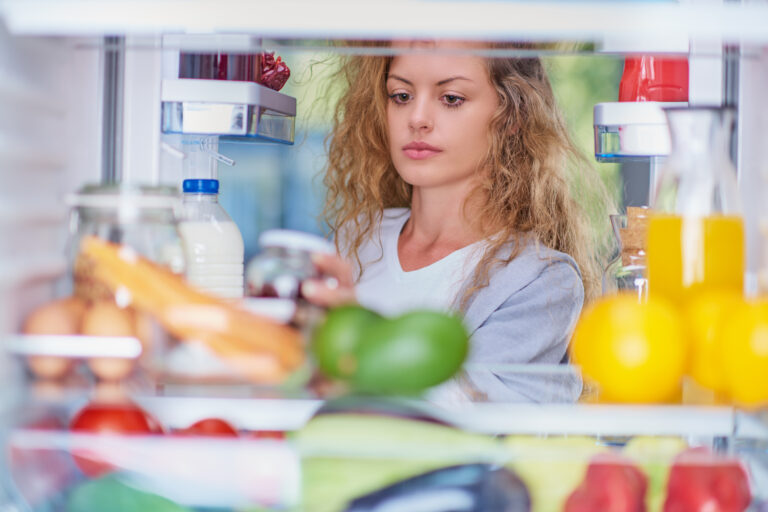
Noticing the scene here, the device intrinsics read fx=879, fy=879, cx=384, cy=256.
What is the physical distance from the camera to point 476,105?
1.81 metres

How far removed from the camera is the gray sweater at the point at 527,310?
149cm

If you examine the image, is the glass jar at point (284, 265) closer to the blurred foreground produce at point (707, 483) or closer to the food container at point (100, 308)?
the food container at point (100, 308)

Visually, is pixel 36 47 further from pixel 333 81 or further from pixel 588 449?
pixel 333 81

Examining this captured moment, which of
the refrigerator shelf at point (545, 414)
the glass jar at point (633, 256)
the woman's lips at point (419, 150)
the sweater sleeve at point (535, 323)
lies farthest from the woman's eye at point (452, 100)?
the refrigerator shelf at point (545, 414)

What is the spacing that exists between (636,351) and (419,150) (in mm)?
1196

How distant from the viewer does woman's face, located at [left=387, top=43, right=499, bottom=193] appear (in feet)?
5.84

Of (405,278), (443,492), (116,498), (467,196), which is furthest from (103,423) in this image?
(467,196)

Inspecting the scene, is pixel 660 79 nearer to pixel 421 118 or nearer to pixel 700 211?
pixel 421 118

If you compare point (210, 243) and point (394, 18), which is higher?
point (394, 18)

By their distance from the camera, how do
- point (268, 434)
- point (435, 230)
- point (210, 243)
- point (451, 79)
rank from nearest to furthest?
point (268, 434)
point (210, 243)
point (451, 79)
point (435, 230)

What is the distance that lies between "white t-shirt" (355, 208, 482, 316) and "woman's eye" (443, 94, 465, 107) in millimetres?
293

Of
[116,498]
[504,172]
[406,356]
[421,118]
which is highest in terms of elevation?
[421,118]

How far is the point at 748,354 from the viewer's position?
2.23 ft

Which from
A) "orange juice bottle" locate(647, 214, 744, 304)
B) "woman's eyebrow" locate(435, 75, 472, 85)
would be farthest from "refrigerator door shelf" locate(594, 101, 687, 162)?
"orange juice bottle" locate(647, 214, 744, 304)
